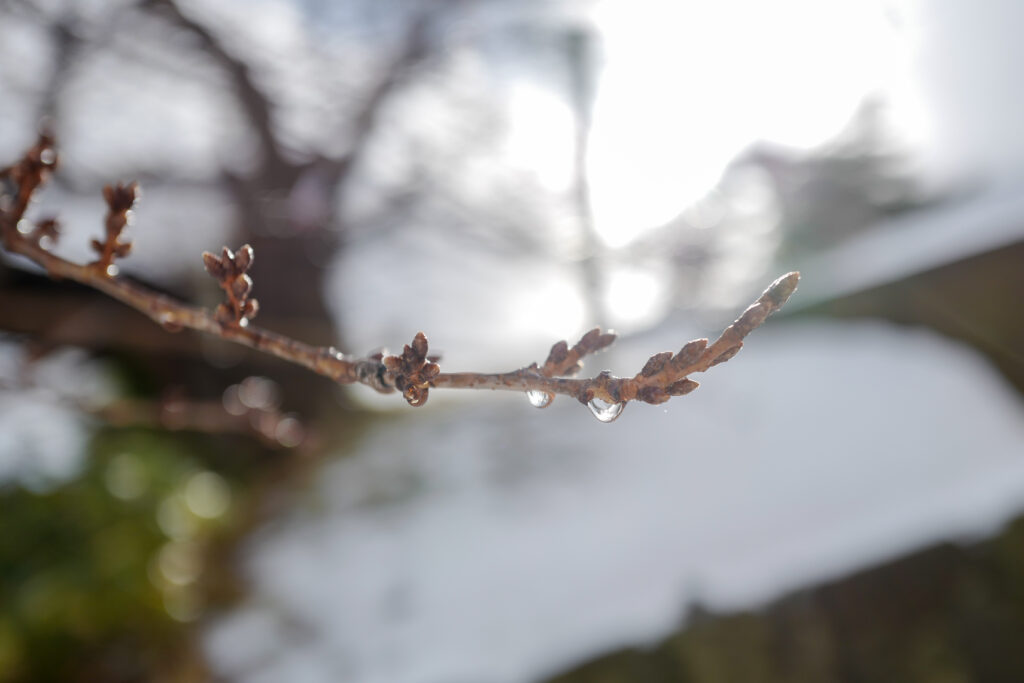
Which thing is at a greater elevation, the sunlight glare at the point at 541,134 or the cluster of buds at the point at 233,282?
the sunlight glare at the point at 541,134

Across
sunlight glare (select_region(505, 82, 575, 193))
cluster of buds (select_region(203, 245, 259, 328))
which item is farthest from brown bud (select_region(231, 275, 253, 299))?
sunlight glare (select_region(505, 82, 575, 193))

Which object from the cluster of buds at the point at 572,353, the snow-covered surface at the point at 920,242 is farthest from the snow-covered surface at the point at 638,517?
the cluster of buds at the point at 572,353

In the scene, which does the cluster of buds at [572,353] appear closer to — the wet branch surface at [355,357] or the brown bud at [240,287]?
the wet branch surface at [355,357]

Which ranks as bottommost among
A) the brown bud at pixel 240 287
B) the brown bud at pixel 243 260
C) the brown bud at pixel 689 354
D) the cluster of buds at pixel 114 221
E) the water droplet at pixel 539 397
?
the brown bud at pixel 689 354

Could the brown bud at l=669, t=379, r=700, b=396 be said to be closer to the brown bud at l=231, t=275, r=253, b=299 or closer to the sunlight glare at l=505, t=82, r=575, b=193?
the brown bud at l=231, t=275, r=253, b=299

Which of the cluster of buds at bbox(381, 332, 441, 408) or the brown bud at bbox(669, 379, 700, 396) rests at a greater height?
the cluster of buds at bbox(381, 332, 441, 408)

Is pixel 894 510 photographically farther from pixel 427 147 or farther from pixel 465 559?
pixel 427 147

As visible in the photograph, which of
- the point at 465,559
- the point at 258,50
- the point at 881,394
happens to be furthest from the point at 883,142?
the point at 258,50
